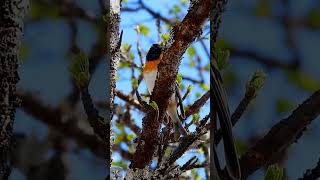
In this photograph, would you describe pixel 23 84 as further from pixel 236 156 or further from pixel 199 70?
pixel 199 70

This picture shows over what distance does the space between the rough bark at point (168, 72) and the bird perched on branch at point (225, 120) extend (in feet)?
0.47

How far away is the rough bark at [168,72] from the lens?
1.14 metres

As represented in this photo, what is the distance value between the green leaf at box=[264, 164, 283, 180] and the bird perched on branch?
0.06m

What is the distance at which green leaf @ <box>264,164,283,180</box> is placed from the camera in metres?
0.99

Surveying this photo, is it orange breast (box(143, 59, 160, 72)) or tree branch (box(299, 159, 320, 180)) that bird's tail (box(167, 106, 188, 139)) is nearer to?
orange breast (box(143, 59, 160, 72))

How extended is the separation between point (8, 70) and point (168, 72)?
40 cm

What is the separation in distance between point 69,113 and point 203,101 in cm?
44

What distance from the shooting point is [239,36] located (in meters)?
1.05

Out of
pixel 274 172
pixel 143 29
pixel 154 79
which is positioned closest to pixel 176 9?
pixel 143 29

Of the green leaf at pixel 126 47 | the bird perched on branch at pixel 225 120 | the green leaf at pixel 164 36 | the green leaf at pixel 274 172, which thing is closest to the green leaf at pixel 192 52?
the green leaf at pixel 164 36

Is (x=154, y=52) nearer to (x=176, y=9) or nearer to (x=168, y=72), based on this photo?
(x=168, y=72)

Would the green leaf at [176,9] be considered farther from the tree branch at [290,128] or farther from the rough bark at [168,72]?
the tree branch at [290,128]

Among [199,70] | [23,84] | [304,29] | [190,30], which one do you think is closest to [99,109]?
[23,84]

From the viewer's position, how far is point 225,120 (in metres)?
1.03
